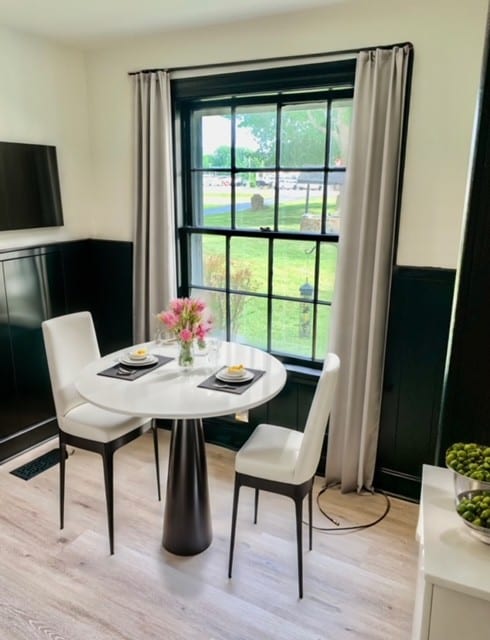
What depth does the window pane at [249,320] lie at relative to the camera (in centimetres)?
325

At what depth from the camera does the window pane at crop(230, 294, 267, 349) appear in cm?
325

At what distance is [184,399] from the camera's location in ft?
7.07

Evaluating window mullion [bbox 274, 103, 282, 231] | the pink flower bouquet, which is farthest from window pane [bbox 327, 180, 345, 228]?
the pink flower bouquet

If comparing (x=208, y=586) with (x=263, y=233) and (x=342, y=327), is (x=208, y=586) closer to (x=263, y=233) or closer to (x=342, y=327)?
(x=342, y=327)

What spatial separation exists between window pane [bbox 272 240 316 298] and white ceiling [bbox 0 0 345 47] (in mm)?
1262

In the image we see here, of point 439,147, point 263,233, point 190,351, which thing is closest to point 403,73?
point 439,147

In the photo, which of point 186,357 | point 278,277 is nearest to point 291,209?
point 278,277

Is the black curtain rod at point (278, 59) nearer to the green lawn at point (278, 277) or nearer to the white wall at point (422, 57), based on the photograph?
the white wall at point (422, 57)

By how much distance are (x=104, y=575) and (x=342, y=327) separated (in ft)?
5.65

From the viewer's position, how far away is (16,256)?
3094 millimetres

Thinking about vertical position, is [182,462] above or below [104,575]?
above

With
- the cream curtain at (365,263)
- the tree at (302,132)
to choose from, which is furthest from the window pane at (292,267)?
the tree at (302,132)

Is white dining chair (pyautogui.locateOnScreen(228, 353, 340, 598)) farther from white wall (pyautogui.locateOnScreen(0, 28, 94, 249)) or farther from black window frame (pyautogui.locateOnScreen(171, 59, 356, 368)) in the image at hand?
white wall (pyautogui.locateOnScreen(0, 28, 94, 249))

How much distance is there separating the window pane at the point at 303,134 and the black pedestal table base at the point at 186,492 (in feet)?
5.37
